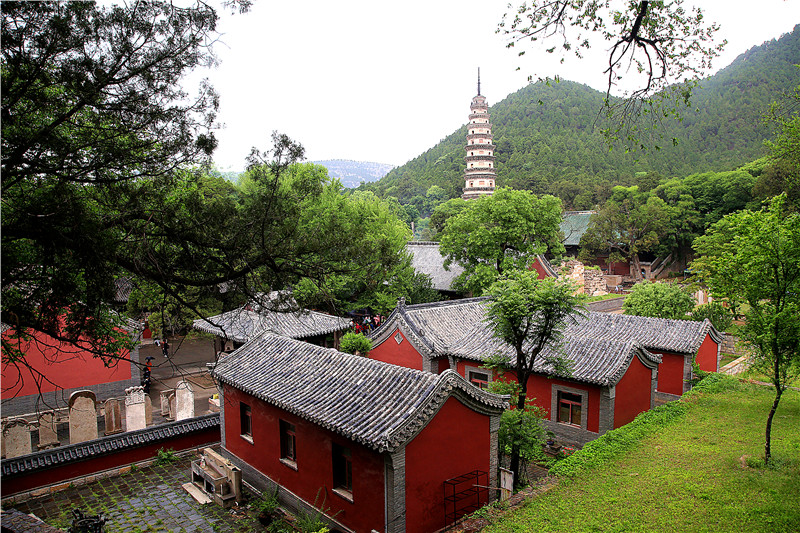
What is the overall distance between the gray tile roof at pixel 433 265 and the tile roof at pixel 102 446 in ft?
62.0

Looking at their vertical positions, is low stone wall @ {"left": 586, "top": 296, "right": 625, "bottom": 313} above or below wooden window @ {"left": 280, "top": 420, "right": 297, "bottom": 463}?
below

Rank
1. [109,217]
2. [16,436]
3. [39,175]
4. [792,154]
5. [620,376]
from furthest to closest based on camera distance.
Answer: [620,376] < [16,436] < [792,154] < [109,217] < [39,175]

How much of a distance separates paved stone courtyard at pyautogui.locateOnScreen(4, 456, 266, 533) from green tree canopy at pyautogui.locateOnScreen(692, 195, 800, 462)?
404 inches

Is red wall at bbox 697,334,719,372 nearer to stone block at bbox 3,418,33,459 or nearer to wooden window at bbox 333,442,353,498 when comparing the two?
wooden window at bbox 333,442,353,498

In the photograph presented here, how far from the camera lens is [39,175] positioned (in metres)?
5.98

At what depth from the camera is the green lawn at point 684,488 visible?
300 inches

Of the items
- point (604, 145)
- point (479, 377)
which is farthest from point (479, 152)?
point (479, 377)

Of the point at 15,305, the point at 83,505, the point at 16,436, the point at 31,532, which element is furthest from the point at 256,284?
the point at 16,436

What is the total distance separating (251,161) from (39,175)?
8.35 feet

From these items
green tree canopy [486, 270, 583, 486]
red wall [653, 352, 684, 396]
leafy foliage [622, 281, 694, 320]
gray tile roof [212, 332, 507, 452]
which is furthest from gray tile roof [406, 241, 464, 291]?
gray tile roof [212, 332, 507, 452]

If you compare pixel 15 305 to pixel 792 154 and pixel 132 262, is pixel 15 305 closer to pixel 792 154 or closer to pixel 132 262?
pixel 132 262

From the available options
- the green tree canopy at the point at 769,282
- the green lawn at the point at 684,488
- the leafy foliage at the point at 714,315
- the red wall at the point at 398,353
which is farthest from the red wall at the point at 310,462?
the leafy foliage at the point at 714,315

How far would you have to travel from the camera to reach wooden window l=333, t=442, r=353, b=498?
8.81 m

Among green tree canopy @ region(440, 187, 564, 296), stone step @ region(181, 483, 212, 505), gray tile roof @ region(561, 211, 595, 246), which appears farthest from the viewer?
gray tile roof @ region(561, 211, 595, 246)
